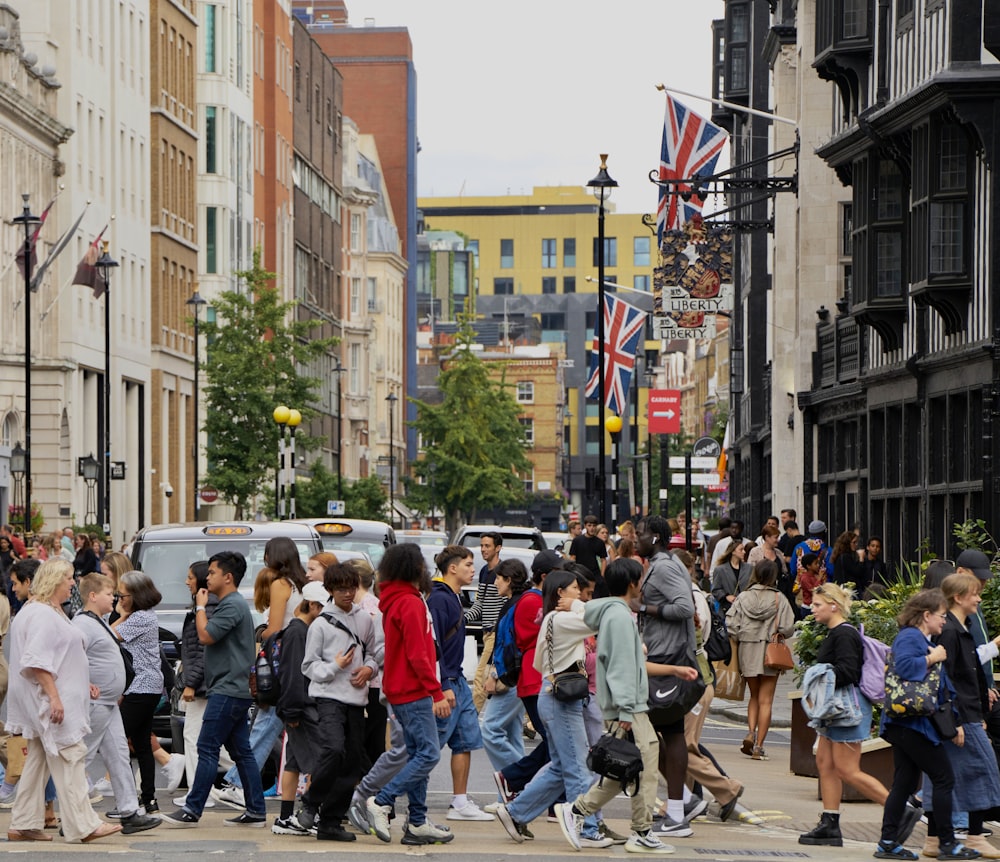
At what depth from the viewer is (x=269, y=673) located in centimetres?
1421

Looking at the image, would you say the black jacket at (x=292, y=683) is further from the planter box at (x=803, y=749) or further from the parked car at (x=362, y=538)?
the parked car at (x=362, y=538)

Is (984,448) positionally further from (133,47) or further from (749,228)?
(133,47)

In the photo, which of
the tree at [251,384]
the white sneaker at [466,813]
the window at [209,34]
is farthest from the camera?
the window at [209,34]

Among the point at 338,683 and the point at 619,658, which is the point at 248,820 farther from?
the point at 619,658

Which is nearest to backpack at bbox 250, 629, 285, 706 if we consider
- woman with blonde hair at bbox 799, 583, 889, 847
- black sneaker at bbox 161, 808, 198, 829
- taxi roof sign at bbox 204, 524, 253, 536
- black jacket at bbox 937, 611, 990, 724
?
black sneaker at bbox 161, 808, 198, 829

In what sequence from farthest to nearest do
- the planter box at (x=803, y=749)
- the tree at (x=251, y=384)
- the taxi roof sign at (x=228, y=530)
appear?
the tree at (x=251, y=384) → the taxi roof sign at (x=228, y=530) → the planter box at (x=803, y=749)

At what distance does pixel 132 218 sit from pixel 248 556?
170 feet

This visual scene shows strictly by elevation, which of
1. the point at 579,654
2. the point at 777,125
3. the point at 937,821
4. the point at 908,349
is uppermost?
the point at 777,125

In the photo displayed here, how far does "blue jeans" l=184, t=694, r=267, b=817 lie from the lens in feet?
46.3

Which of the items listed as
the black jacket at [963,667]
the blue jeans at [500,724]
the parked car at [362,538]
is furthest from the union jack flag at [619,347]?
the black jacket at [963,667]

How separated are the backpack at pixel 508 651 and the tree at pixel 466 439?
90320mm

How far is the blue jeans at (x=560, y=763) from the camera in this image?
546 inches

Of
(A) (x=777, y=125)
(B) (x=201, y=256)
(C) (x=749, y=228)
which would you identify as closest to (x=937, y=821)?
(C) (x=749, y=228)

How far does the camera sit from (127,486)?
71.1m
